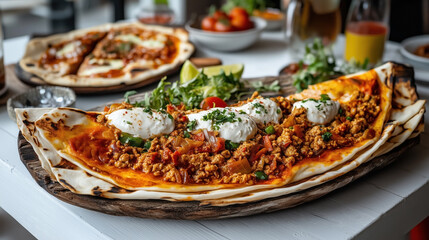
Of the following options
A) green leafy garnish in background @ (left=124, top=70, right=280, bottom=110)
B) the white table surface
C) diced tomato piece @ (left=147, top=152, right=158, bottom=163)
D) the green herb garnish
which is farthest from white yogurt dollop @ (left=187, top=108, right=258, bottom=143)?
the green herb garnish

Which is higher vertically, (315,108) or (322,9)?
(322,9)

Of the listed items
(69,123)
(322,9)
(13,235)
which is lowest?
(13,235)

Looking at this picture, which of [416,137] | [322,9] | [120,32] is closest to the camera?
[416,137]

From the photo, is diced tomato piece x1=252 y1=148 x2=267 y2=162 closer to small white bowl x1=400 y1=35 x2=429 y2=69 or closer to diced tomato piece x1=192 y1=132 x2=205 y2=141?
diced tomato piece x1=192 y1=132 x2=205 y2=141

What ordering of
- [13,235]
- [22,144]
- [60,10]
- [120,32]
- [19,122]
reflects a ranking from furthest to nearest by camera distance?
[60,10], [120,32], [13,235], [22,144], [19,122]

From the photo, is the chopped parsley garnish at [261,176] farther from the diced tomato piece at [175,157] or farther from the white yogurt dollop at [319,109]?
the white yogurt dollop at [319,109]

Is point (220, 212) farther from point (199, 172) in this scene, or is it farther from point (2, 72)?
point (2, 72)

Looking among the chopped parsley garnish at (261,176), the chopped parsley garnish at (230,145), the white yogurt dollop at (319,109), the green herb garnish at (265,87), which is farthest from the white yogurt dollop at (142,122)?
the green herb garnish at (265,87)

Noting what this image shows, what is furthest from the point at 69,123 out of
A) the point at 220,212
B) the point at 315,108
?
the point at 315,108
